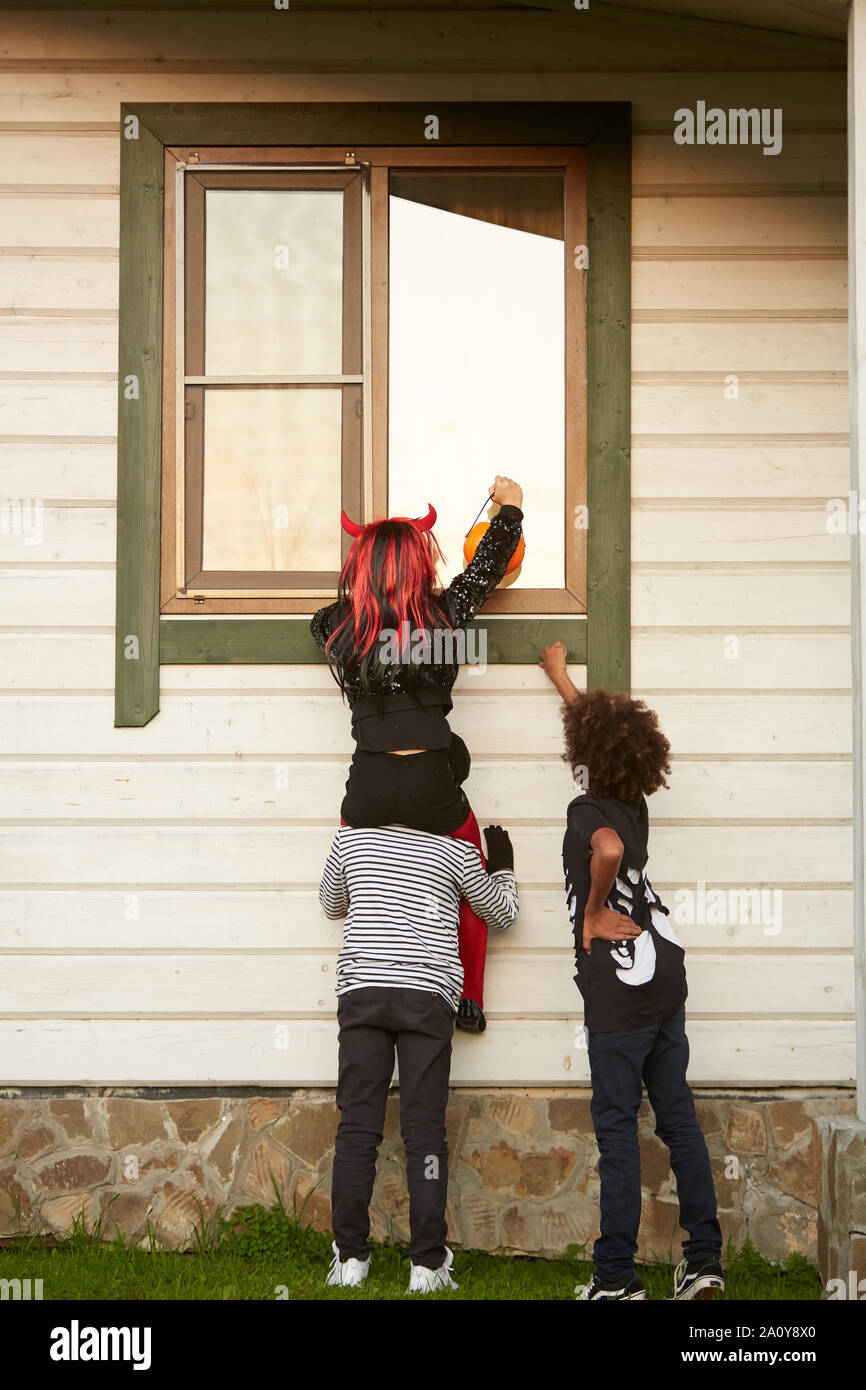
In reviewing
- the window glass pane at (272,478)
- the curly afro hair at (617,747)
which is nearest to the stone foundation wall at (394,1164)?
the curly afro hair at (617,747)

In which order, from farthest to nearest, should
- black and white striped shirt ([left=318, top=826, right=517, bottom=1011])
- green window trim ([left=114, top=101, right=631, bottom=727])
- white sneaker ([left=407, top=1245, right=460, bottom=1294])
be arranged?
green window trim ([left=114, top=101, right=631, bottom=727]), black and white striped shirt ([left=318, top=826, right=517, bottom=1011]), white sneaker ([left=407, top=1245, right=460, bottom=1294])

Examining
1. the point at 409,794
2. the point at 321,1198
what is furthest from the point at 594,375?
the point at 321,1198

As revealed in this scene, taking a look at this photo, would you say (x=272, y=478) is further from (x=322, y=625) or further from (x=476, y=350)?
(x=476, y=350)

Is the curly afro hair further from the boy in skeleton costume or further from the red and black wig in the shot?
the red and black wig

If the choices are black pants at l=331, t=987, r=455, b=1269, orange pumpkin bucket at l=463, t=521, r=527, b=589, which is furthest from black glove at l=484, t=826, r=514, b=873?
orange pumpkin bucket at l=463, t=521, r=527, b=589

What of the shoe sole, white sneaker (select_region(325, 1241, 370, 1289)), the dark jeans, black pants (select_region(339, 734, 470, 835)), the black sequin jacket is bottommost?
the shoe sole

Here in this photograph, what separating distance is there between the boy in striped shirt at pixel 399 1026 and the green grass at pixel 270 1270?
0.17m

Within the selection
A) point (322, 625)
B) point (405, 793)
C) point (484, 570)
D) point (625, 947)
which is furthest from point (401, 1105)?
point (484, 570)

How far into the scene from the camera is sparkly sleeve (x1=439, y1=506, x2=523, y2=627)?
3.81m

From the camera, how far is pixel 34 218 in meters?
4.15

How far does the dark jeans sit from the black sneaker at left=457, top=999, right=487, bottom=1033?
1.78 ft

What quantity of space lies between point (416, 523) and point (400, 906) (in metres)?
1.19

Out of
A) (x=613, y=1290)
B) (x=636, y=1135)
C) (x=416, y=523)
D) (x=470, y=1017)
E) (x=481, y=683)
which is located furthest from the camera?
(x=481, y=683)

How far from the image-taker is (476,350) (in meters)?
4.19
